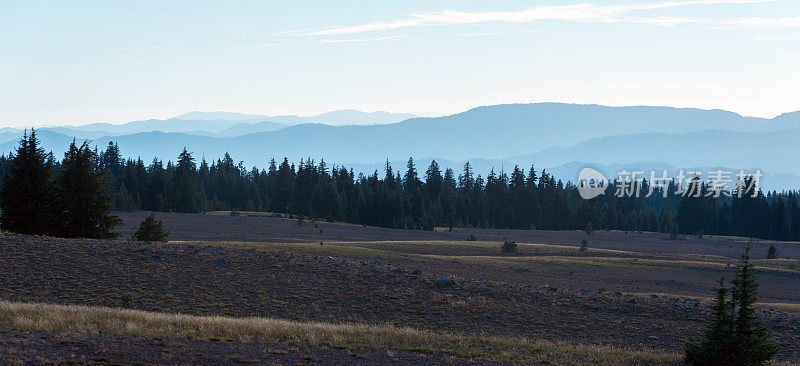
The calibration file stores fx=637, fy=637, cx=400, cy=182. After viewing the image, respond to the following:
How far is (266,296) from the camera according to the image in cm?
2338

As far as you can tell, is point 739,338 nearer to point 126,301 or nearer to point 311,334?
point 311,334

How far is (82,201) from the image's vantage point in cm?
3481

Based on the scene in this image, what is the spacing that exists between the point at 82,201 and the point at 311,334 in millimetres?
23378

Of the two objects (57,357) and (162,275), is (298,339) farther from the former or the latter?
(162,275)

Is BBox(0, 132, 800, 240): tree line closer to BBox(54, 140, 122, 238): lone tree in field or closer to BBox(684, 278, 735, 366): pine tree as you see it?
BBox(54, 140, 122, 238): lone tree in field

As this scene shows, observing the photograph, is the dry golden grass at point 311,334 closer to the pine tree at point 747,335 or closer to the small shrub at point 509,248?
the pine tree at point 747,335

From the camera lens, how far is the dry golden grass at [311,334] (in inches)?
632

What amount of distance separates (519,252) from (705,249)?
38.8 m

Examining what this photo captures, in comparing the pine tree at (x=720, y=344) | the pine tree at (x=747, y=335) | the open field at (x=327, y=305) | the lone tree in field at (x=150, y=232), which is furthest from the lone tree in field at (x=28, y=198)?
the pine tree at (x=747, y=335)

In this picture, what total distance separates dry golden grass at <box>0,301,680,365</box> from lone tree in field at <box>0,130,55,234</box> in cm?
1846

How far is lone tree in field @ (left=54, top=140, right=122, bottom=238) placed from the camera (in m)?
34.6

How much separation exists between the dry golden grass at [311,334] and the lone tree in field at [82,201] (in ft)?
56.2

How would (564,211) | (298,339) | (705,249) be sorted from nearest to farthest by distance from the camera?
(298,339), (705,249), (564,211)

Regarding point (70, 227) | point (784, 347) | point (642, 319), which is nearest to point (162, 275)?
point (70, 227)
